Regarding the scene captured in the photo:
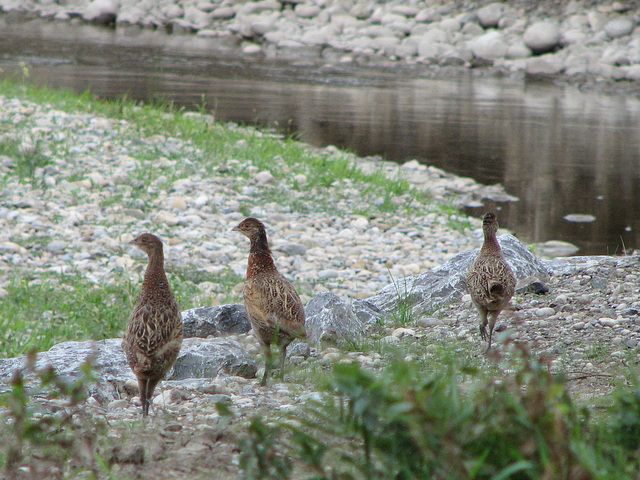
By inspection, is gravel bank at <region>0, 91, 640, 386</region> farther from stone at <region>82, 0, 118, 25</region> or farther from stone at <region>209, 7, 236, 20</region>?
stone at <region>82, 0, 118, 25</region>

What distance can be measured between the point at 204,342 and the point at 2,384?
1.58 m

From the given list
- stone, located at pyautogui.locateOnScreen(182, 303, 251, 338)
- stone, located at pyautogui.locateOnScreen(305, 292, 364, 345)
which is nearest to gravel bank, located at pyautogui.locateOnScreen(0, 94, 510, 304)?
stone, located at pyautogui.locateOnScreen(182, 303, 251, 338)

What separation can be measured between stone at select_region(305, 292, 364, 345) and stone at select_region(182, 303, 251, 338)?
62cm

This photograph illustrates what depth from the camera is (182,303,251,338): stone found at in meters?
6.32

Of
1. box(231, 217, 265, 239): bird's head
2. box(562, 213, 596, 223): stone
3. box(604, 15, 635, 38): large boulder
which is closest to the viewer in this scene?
box(231, 217, 265, 239): bird's head

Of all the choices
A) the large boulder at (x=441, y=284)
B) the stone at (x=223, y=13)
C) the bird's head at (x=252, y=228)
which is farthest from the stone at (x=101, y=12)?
the bird's head at (x=252, y=228)

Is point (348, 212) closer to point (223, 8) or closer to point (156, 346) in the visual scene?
point (156, 346)

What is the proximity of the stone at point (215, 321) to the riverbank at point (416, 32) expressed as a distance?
24347 millimetres

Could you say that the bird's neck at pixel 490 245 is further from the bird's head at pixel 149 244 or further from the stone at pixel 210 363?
the bird's head at pixel 149 244

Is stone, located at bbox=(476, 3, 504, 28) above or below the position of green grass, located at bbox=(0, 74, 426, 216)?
above

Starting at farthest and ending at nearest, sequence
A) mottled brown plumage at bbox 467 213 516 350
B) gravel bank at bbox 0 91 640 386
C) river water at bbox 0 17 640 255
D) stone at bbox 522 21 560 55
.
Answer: stone at bbox 522 21 560 55, river water at bbox 0 17 640 255, gravel bank at bbox 0 91 640 386, mottled brown plumage at bbox 467 213 516 350

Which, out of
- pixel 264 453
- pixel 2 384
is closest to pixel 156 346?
pixel 2 384

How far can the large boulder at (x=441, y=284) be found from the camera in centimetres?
703

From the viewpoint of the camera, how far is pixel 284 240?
968cm
